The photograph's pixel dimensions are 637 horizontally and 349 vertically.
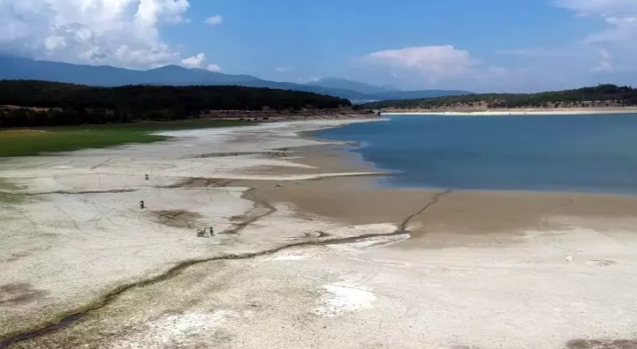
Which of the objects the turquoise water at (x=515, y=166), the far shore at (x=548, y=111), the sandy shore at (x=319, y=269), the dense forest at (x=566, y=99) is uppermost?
the dense forest at (x=566, y=99)

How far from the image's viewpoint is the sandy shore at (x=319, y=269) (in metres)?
8.21

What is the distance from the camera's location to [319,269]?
11172mm

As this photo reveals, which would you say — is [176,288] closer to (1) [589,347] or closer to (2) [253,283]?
(2) [253,283]

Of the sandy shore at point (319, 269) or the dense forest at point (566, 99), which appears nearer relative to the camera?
the sandy shore at point (319, 269)

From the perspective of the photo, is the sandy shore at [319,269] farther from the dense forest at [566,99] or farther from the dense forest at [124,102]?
the dense forest at [566,99]

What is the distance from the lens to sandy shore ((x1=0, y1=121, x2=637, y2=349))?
26.9 ft

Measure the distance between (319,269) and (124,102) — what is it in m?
99.1

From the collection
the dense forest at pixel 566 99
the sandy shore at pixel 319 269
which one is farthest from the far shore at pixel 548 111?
the sandy shore at pixel 319 269

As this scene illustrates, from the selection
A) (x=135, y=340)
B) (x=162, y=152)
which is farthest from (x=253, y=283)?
(x=162, y=152)

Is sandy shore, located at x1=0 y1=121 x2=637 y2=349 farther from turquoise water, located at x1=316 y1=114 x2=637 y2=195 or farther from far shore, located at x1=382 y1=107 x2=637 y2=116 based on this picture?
far shore, located at x1=382 y1=107 x2=637 y2=116

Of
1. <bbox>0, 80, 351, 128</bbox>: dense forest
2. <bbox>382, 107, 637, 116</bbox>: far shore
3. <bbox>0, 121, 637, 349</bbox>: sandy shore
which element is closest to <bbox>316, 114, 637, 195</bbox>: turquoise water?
<bbox>0, 121, 637, 349</bbox>: sandy shore

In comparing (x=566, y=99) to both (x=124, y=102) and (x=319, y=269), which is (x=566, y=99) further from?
(x=319, y=269)

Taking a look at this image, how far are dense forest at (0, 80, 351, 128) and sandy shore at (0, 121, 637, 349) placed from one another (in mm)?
60159

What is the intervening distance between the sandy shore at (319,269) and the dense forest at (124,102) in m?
60.2
